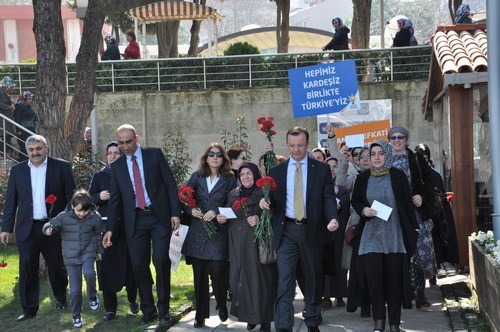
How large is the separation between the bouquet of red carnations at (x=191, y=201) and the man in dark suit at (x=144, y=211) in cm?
16

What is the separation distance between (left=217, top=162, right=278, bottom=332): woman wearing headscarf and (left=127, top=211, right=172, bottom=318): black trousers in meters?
0.64

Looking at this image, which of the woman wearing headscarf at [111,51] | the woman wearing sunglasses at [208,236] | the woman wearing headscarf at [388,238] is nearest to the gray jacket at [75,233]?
the woman wearing sunglasses at [208,236]

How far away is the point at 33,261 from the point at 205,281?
2.06 metres

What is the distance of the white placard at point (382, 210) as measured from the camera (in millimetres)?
9375

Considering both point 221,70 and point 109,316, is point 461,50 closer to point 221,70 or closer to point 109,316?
point 109,316

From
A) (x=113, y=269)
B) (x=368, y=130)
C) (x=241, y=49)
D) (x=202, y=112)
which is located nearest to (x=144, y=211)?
(x=113, y=269)

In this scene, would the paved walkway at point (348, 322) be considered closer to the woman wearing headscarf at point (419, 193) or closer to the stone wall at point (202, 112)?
the woman wearing headscarf at point (419, 193)

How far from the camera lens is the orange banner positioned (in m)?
13.3

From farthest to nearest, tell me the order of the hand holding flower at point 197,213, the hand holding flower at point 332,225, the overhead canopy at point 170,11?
the overhead canopy at point 170,11, the hand holding flower at point 197,213, the hand holding flower at point 332,225

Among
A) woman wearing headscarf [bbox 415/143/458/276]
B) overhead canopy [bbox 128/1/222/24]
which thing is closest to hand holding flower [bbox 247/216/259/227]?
woman wearing headscarf [bbox 415/143/458/276]

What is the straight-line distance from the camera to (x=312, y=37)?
180 ft

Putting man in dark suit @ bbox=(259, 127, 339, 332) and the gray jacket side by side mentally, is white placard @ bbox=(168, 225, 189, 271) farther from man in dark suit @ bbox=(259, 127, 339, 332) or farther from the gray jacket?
man in dark suit @ bbox=(259, 127, 339, 332)

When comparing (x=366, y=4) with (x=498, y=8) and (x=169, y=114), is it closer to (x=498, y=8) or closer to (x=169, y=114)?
(x=169, y=114)

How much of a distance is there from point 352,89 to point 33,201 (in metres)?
4.38
